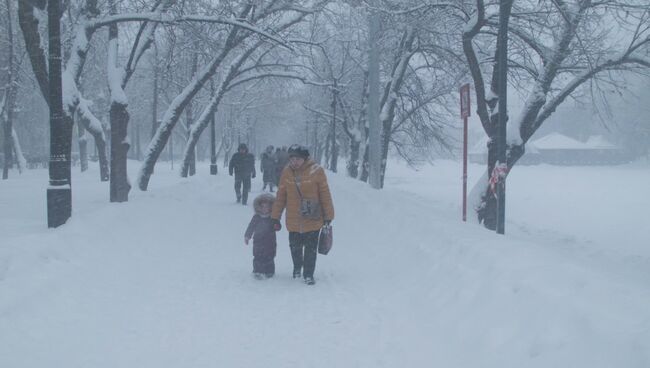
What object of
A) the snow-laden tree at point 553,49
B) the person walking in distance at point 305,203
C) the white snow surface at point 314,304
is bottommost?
the white snow surface at point 314,304

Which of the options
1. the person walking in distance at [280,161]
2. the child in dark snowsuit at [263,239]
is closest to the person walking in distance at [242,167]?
the person walking in distance at [280,161]

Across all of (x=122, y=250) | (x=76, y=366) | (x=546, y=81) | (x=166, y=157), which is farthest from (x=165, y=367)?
(x=166, y=157)

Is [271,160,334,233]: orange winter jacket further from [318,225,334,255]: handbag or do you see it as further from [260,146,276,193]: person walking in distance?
[260,146,276,193]: person walking in distance

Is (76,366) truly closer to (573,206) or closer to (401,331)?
(401,331)

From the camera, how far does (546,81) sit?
12.0m

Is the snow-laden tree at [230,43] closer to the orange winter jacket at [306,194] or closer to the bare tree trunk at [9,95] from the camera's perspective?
the orange winter jacket at [306,194]

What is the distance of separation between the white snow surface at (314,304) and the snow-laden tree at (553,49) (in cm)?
390

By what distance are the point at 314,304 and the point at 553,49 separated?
8.76m

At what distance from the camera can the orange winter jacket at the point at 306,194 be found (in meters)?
6.77

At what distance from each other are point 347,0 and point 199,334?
10806 millimetres

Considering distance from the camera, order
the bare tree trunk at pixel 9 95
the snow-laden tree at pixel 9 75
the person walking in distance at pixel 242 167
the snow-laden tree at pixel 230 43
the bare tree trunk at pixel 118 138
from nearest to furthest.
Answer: the bare tree trunk at pixel 118 138 → the snow-laden tree at pixel 230 43 → the person walking in distance at pixel 242 167 → the snow-laden tree at pixel 9 75 → the bare tree trunk at pixel 9 95

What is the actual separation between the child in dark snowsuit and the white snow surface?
207mm

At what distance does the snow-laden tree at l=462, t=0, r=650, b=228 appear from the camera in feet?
35.2

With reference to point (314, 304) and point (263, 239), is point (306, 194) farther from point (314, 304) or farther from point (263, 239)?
point (314, 304)
